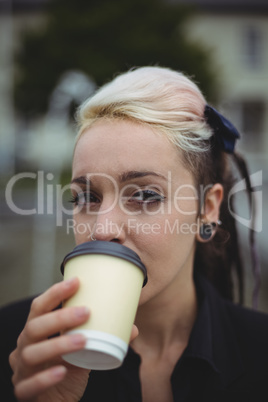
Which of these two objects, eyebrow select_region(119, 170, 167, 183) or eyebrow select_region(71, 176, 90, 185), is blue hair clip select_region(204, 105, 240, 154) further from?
eyebrow select_region(71, 176, 90, 185)

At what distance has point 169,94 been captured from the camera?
1.81 meters

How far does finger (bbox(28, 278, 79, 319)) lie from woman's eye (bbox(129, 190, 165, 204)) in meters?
0.59

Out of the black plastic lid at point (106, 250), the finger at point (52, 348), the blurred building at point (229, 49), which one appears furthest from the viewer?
the blurred building at point (229, 49)

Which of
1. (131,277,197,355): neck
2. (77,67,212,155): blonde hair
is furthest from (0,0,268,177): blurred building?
(131,277,197,355): neck

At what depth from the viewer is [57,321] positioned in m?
1.06

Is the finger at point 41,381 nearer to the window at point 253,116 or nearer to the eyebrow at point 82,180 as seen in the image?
the eyebrow at point 82,180

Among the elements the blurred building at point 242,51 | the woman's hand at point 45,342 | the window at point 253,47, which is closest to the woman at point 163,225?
the woman's hand at point 45,342

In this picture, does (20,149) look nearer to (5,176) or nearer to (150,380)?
(5,176)

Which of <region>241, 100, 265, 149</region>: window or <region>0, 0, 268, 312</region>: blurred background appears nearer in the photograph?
<region>0, 0, 268, 312</region>: blurred background

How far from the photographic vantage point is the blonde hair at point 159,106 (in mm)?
1720

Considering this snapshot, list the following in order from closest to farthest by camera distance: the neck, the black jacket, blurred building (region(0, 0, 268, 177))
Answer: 1. the black jacket
2. the neck
3. blurred building (region(0, 0, 268, 177))

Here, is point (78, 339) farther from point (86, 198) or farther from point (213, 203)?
point (213, 203)

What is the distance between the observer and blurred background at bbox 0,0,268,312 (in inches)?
281

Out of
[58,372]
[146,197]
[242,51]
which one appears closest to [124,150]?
[146,197]
